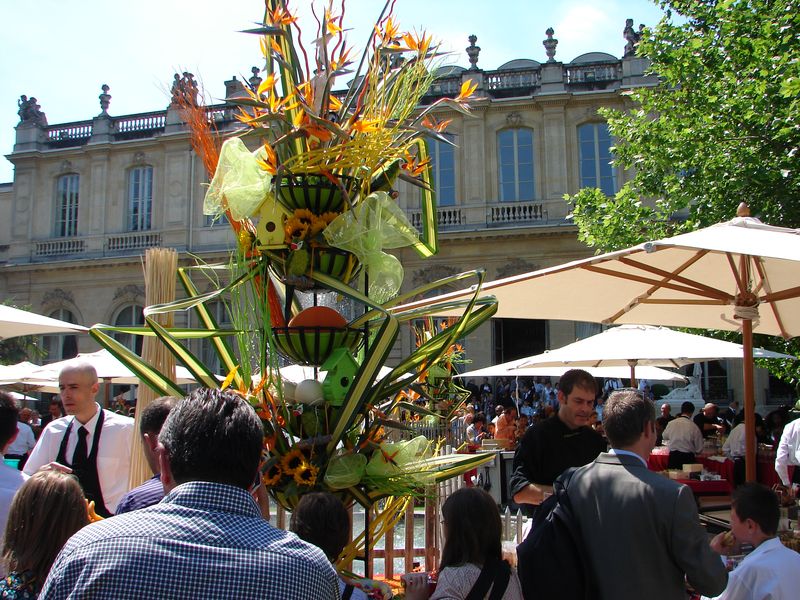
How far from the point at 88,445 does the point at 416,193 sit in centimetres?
2239

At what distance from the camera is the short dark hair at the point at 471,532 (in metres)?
2.82

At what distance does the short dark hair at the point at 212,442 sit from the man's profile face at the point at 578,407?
2.47m

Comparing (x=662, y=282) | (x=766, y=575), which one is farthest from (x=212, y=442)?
(x=662, y=282)

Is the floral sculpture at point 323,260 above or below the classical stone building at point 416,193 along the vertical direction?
below

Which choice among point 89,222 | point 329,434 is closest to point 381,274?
point 329,434

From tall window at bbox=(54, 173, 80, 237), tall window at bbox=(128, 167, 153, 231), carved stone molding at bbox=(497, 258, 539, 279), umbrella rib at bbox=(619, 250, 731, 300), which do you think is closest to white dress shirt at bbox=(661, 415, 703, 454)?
umbrella rib at bbox=(619, 250, 731, 300)

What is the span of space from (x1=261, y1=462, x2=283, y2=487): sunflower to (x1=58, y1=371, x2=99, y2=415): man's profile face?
2.02 metres

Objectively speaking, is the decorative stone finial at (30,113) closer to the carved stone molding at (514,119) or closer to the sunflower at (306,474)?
the carved stone molding at (514,119)

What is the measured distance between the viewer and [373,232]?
9.14 ft

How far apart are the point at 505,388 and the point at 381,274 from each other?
20565mm

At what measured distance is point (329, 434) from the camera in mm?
2770

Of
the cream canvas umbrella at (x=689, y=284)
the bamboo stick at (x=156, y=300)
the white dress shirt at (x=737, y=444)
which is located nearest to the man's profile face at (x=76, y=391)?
the bamboo stick at (x=156, y=300)

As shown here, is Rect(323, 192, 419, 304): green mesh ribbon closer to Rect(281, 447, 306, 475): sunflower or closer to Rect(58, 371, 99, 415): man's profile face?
Rect(281, 447, 306, 475): sunflower

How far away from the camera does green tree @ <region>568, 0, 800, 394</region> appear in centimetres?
1098
